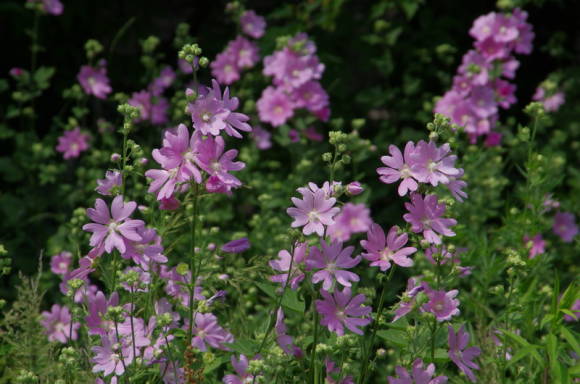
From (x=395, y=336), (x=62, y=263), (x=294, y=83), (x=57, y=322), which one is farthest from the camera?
(x=294, y=83)

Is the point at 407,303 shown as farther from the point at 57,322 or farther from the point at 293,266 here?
the point at 57,322

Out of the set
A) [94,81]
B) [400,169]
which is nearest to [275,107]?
[94,81]

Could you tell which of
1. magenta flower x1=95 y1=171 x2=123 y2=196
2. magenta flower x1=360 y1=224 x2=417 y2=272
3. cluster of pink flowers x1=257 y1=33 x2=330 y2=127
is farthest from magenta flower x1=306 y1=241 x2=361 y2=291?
cluster of pink flowers x1=257 y1=33 x2=330 y2=127

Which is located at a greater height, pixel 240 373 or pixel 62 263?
pixel 240 373

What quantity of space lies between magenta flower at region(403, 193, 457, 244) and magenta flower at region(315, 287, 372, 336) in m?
0.23

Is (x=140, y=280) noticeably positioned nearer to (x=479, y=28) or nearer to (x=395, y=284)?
(x=395, y=284)

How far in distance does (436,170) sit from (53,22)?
11.1 feet

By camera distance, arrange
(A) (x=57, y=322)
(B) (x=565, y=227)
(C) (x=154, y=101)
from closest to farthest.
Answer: (A) (x=57, y=322) < (B) (x=565, y=227) < (C) (x=154, y=101)

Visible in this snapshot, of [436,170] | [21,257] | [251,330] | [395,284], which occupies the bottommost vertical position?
[21,257]

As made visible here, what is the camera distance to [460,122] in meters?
3.90

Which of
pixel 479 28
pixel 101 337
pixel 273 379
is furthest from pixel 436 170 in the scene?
pixel 479 28

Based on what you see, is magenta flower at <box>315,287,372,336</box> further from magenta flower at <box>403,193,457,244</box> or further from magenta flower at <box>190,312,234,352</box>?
magenta flower at <box>190,312,234,352</box>

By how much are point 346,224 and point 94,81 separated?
2427mm

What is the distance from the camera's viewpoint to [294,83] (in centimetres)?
391
